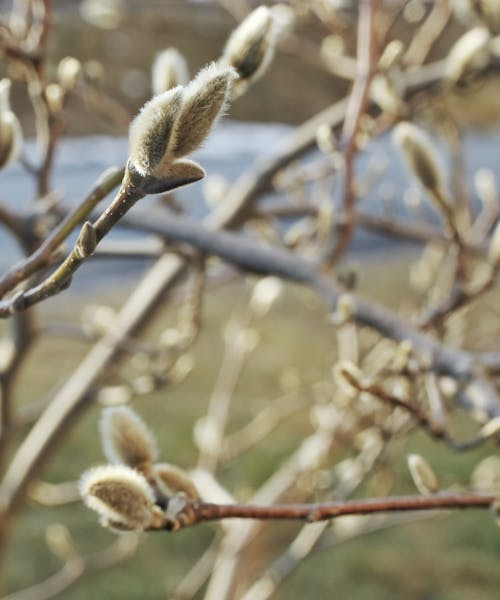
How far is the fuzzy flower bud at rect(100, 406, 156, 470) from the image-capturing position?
45 cm

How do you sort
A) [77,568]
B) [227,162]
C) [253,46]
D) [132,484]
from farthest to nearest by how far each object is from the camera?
[227,162], [77,568], [253,46], [132,484]

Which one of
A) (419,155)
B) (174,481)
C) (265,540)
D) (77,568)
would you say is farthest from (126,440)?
(265,540)

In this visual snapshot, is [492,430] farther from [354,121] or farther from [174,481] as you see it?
[354,121]

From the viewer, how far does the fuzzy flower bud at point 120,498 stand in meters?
0.41

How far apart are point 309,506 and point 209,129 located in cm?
19

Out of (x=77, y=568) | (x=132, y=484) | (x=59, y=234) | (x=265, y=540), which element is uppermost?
(x=59, y=234)

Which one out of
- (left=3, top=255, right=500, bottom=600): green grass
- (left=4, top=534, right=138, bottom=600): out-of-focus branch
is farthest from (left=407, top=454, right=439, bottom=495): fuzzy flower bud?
(left=3, top=255, right=500, bottom=600): green grass

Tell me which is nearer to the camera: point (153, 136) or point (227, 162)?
point (153, 136)

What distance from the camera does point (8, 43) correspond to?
2.41ft

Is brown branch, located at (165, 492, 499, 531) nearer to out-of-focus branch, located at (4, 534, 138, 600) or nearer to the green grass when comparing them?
out-of-focus branch, located at (4, 534, 138, 600)

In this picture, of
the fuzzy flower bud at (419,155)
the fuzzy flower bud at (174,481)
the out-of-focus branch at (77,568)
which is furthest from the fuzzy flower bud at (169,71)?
the out-of-focus branch at (77,568)

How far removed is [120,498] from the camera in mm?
411

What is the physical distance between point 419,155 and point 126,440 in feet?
0.87

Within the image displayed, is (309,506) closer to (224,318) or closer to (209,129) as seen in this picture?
(209,129)
